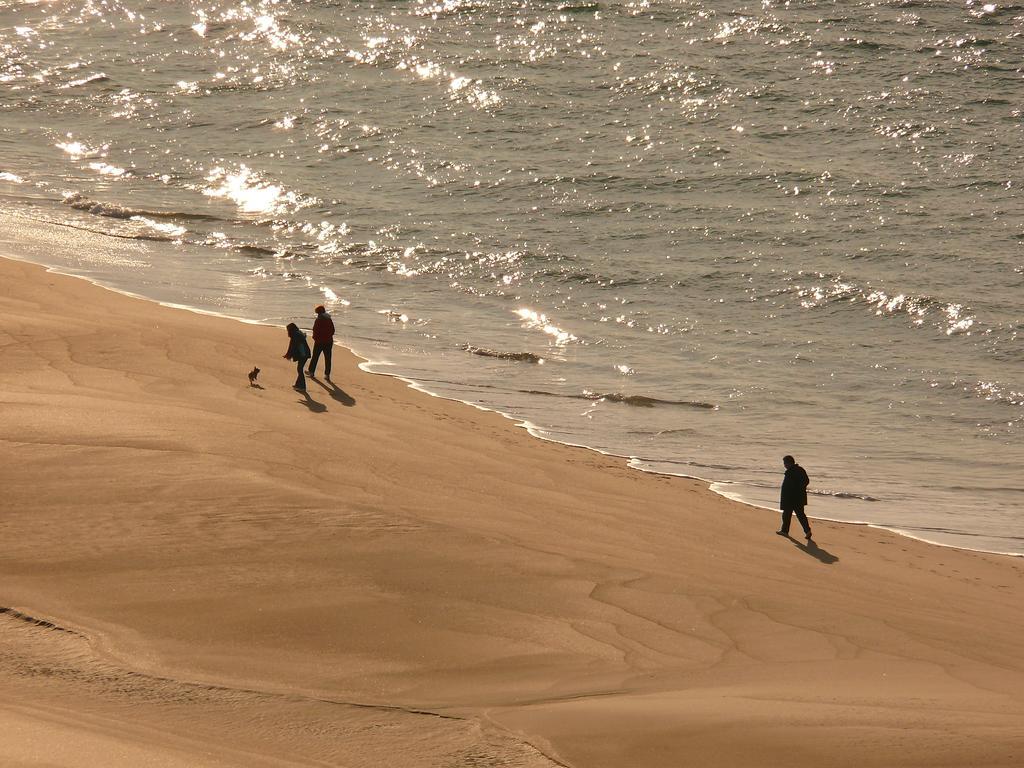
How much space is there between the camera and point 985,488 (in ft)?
47.3

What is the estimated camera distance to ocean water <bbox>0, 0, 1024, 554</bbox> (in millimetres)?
16953

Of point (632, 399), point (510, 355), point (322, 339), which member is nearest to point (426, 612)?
point (322, 339)

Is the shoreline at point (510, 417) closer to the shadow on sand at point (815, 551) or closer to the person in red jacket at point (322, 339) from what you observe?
the shadow on sand at point (815, 551)

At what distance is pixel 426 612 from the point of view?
284 inches

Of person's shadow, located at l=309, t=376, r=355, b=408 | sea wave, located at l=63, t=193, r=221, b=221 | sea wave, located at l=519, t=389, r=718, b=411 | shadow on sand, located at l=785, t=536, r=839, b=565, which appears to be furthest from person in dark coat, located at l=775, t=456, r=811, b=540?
sea wave, located at l=63, t=193, r=221, b=221

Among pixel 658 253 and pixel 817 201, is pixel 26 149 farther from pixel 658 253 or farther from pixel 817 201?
pixel 817 201

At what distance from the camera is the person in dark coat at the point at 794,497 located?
11.9 metres

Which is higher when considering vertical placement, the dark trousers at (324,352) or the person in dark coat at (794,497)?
the dark trousers at (324,352)

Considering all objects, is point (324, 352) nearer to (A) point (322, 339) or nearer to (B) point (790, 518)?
(A) point (322, 339)

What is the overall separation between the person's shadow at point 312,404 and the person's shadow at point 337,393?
14.3 inches

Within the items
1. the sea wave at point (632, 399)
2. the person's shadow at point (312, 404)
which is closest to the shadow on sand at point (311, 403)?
the person's shadow at point (312, 404)

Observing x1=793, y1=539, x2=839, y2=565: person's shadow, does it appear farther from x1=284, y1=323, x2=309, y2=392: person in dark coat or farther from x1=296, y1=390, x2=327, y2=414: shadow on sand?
x1=284, y1=323, x2=309, y2=392: person in dark coat

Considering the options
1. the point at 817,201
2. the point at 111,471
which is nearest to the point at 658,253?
the point at 817,201

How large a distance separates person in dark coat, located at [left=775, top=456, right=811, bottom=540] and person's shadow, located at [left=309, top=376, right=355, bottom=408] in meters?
5.38
